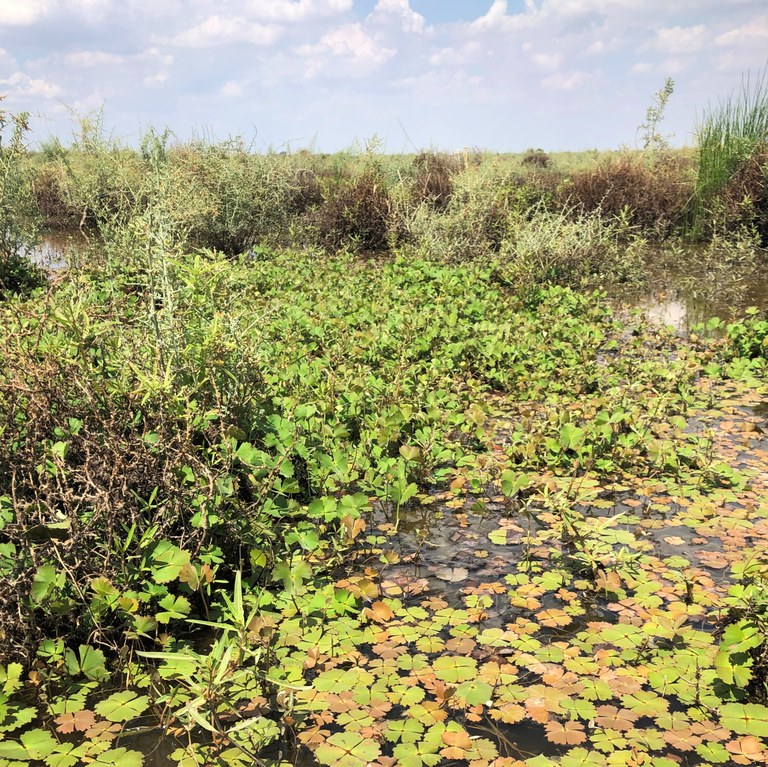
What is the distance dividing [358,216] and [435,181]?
249 centimetres

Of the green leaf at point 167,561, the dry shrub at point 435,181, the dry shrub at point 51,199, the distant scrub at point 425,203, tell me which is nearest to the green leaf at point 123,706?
the green leaf at point 167,561

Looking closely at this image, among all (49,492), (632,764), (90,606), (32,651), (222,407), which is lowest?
(632,764)

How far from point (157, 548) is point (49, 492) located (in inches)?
21.4

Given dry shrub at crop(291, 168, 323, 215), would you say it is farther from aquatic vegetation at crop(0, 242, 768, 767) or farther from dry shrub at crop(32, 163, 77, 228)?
aquatic vegetation at crop(0, 242, 768, 767)

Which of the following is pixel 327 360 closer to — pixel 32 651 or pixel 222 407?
pixel 222 407

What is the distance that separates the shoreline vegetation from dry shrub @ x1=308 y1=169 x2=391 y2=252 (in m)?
7.85

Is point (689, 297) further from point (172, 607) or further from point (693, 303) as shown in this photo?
point (172, 607)

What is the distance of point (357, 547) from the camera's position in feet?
13.0

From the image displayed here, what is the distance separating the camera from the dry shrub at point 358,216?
13969 millimetres

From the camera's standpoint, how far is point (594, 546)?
12.3 ft

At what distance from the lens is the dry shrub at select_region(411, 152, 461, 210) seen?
14366 mm

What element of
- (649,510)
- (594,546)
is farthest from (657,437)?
(594,546)

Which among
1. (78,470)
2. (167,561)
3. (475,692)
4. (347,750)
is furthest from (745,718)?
(78,470)

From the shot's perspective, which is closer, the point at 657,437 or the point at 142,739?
the point at 142,739
